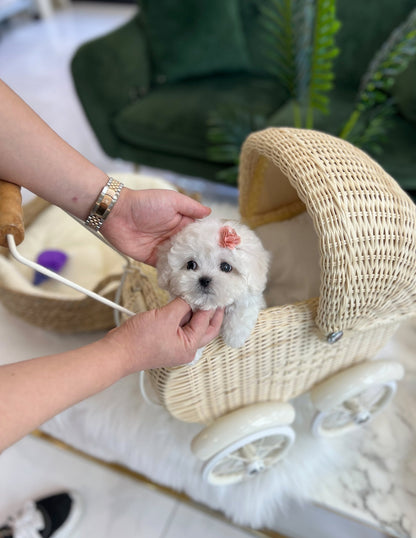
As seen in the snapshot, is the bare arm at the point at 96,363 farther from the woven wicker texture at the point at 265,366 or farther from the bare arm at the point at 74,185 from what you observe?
the bare arm at the point at 74,185

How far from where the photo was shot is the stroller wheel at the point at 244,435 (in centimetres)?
89

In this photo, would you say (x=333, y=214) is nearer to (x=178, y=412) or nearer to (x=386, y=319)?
(x=386, y=319)

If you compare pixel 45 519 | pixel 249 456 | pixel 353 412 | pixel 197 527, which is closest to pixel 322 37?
pixel 353 412

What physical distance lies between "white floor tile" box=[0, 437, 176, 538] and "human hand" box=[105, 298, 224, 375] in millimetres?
735

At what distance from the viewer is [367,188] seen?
26.8 inches

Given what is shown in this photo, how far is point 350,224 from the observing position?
0.65m

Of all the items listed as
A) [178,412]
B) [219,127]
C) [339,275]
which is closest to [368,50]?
[219,127]

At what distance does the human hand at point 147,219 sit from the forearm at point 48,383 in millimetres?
284

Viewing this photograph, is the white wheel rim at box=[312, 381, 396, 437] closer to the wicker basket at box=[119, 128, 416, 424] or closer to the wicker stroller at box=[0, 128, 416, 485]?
the wicker stroller at box=[0, 128, 416, 485]

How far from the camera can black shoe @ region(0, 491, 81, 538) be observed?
1.08 meters

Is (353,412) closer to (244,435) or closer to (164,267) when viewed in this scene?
(244,435)

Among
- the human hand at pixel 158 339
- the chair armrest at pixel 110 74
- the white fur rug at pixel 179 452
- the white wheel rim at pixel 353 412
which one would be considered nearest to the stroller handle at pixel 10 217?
the human hand at pixel 158 339

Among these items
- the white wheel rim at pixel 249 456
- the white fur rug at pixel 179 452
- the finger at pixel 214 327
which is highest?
the finger at pixel 214 327

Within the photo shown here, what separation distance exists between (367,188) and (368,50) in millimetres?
1607
